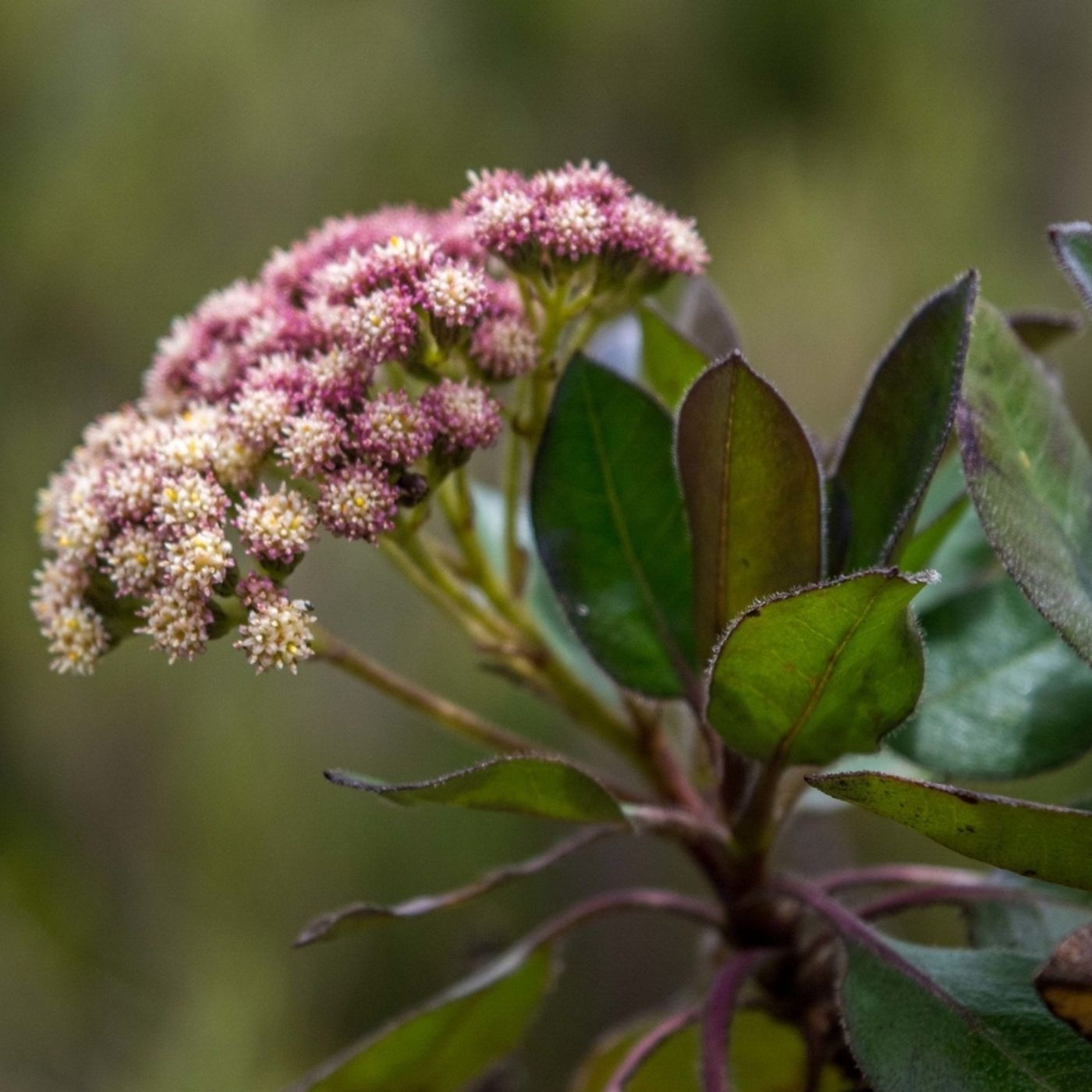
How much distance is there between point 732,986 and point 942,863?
1564mm

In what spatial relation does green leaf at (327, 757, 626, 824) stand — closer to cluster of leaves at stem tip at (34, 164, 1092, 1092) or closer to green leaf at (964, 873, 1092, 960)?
cluster of leaves at stem tip at (34, 164, 1092, 1092)

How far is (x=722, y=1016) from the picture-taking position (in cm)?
68

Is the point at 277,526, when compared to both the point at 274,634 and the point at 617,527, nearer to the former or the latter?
the point at 274,634

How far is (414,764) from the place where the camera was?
7.88ft

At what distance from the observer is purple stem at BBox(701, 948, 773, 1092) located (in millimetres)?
647

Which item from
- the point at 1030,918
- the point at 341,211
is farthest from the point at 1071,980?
the point at 341,211

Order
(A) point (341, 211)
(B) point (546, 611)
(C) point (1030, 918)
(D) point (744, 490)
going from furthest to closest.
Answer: (A) point (341, 211), (B) point (546, 611), (C) point (1030, 918), (D) point (744, 490)

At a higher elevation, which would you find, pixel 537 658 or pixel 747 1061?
pixel 537 658

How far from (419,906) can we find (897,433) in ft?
1.22

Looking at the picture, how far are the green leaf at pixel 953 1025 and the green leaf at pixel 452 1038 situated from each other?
28cm

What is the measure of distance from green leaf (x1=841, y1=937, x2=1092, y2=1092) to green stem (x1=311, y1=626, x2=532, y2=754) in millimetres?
227

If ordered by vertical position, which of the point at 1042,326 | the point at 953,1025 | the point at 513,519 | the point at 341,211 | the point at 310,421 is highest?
the point at 341,211

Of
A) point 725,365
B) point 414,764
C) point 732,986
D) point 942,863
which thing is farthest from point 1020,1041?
point 414,764

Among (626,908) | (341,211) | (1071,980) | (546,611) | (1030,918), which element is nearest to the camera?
(1071,980)
